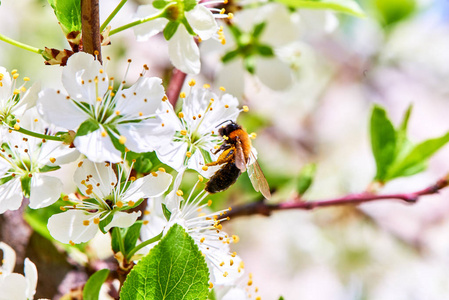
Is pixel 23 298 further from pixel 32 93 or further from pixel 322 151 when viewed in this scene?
pixel 322 151

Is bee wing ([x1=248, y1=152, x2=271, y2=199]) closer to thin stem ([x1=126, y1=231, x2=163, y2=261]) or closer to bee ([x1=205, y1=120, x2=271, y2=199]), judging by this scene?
bee ([x1=205, y1=120, x2=271, y2=199])

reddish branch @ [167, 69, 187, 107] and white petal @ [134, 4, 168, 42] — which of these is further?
reddish branch @ [167, 69, 187, 107]

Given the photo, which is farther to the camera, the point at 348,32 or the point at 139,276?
the point at 348,32

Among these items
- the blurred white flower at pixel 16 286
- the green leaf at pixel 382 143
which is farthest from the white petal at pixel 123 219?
the green leaf at pixel 382 143

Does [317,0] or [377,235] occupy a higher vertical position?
[317,0]

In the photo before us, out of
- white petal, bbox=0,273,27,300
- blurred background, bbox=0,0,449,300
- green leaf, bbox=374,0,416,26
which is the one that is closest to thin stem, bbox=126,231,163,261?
white petal, bbox=0,273,27,300

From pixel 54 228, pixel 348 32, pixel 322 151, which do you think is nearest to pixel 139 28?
pixel 54 228

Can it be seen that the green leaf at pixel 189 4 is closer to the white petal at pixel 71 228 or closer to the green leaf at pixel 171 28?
the green leaf at pixel 171 28
